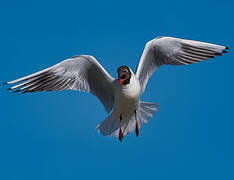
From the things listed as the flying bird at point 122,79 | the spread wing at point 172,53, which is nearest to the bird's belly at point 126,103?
the flying bird at point 122,79

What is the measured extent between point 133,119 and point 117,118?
32 centimetres

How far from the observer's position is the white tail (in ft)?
25.5

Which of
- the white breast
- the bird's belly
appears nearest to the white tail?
the bird's belly

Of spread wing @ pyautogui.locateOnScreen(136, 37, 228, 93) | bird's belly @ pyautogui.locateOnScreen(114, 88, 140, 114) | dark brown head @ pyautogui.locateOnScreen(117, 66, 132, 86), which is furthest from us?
spread wing @ pyautogui.locateOnScreen(136, 37, 228, 93)

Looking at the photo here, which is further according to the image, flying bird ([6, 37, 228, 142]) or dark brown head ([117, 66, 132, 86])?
flying bird ([6, 37, 228, 142])

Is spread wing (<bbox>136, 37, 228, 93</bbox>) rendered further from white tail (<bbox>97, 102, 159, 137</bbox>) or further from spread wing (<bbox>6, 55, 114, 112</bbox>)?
spread wing (<bbox>6, 55, 114, 112</bbox>)

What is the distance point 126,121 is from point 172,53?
5.00ft

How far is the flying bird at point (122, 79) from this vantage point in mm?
7227

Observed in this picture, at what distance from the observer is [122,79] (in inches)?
278

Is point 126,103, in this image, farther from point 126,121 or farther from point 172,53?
point 172,53

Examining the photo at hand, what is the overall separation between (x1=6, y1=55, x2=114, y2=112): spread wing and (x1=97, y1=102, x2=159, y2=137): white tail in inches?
11.4

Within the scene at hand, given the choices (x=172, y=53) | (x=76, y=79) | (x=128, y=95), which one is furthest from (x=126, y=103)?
(x=172, y=53)

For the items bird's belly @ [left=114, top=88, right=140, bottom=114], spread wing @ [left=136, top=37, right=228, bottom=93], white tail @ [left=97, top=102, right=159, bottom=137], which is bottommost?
white tail @ [left=97, top=102, right=159, bottom=137]

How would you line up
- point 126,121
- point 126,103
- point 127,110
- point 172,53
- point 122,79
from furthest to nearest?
point 172,53
point 126,121
point 127,110
point 126,103
point 122,79
